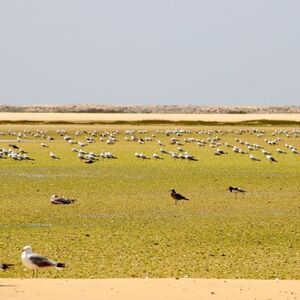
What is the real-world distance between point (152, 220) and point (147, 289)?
8749 mm

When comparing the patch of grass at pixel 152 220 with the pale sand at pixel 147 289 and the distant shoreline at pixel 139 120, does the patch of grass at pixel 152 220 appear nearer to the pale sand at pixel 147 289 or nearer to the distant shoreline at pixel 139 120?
the pale sand at pixel 147 289

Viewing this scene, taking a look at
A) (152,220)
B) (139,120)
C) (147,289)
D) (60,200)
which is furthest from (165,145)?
(139,120)

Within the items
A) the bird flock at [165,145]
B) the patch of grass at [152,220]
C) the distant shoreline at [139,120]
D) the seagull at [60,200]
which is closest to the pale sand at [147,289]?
the patch of grass at [152,220]

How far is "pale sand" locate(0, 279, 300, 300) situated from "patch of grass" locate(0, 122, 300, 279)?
3.72 ft

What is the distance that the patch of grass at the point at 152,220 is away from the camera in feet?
53.9

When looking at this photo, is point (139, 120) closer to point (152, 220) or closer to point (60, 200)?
point (60, 200)

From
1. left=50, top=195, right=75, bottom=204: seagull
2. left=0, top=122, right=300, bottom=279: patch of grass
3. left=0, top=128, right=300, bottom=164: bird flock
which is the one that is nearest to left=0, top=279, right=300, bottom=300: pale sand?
left=0, top=122, right=300, bottom=279: patch of grass

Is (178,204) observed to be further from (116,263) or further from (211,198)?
(116,263)

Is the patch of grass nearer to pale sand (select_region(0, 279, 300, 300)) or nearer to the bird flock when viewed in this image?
pale sand (select_region(0, 279, 300, 300))

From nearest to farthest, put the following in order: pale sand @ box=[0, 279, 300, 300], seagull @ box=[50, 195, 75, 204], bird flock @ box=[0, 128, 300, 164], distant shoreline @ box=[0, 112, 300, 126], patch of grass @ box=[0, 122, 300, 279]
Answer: pale sand @ box=[0, 279, 300, 300] < patch of grass @ box=[0, 122, 300, 279] < seagull @ box=[50, 195, 75, 204] < bird flock @ box=[0, 128, 300, 164] < distant shoreline @ box=[0, 112, 300, 126]

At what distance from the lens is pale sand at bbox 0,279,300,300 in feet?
43.0

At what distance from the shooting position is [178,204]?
84.6ft

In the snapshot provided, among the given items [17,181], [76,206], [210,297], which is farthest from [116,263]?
[17,181]

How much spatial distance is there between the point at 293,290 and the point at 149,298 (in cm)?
218
